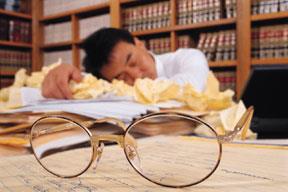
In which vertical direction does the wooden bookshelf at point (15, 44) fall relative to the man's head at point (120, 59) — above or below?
above

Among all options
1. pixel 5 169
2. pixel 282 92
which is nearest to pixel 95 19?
pixel 282 92

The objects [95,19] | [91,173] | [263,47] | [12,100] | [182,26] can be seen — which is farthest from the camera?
[95,19]

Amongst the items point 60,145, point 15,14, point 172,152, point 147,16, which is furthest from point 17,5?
point 172,152

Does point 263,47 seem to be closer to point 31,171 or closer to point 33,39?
point 31,171

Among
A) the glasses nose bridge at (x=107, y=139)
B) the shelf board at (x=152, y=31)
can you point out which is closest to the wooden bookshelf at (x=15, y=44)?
the shelf board at (x=152, y=31)

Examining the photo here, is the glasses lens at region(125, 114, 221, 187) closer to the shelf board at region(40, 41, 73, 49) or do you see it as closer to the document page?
the document page

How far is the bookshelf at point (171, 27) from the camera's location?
1757 mm

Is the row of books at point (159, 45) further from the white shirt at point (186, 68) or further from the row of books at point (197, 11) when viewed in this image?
the white shirt at point (186, 68)

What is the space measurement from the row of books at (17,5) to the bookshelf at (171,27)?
8 cm

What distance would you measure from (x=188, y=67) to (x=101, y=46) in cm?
30

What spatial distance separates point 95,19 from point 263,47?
1.23 metres

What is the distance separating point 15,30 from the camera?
2652 mm

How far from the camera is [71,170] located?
1.02 ft

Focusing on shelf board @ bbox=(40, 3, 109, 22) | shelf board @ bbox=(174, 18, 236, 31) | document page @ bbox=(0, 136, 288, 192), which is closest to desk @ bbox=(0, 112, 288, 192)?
document page @ bbox=(0, 136, 288, 192)
